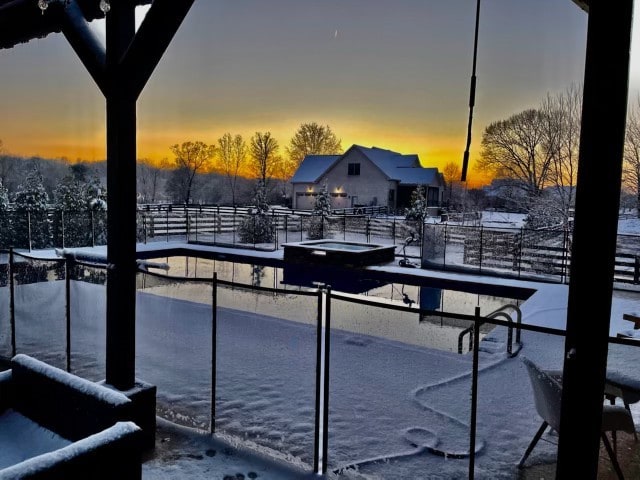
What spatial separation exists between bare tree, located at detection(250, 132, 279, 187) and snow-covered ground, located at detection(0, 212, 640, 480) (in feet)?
168

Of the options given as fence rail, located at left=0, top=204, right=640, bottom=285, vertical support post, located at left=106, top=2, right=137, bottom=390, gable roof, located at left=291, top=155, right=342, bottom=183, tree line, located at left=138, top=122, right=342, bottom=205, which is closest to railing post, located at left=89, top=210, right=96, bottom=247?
fence rail, located at left=0, top=204, right=640, bottom=285

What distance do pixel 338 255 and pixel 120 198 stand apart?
1245 centimetres

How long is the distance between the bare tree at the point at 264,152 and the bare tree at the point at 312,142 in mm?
2383

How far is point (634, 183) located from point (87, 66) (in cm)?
2387

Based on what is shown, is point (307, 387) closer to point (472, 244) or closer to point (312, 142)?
point (472, 244)

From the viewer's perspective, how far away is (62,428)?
3158 mm

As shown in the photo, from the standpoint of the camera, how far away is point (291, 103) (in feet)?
116

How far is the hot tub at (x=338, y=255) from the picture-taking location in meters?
16.1

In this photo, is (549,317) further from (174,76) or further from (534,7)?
(174,76)

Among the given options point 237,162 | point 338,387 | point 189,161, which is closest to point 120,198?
point 338,387

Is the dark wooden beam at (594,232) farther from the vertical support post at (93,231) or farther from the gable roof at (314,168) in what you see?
the gable roof at (314,168)

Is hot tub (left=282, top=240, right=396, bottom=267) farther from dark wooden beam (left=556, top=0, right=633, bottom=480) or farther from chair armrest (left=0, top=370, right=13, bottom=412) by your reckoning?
dark wooden beam (left=556, top=0, right=633, bottom=480)

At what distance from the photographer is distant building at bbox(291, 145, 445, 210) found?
4344 centimetres

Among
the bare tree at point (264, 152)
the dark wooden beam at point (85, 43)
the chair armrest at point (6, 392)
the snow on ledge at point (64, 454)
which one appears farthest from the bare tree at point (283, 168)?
the snow on ledge at point (64, 454)
